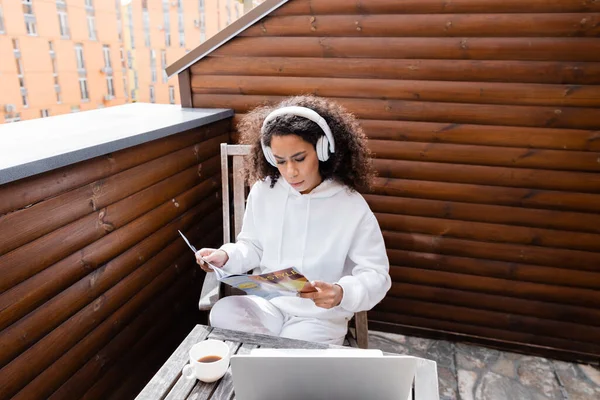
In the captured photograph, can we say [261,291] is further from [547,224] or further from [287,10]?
[547,224]

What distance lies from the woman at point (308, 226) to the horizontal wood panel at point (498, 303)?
1229 mm

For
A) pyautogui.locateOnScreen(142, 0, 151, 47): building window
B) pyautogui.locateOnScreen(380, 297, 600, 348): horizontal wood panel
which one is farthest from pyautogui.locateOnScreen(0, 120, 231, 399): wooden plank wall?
pyautogui.locateOnScreen(142, 0, 151, 47): building window

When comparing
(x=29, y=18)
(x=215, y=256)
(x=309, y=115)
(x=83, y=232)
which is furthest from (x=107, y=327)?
(x=29, y=18)

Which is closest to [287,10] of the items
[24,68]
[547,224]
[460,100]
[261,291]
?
[460,100]

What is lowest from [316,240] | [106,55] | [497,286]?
[497,286]

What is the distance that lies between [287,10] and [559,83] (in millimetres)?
1644

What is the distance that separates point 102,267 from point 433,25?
219 cm

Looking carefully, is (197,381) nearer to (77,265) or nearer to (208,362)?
(208,362)

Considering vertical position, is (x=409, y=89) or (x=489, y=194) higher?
(x=409, y=89)

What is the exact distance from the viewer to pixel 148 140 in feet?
6.43

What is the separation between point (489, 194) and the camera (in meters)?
2.65

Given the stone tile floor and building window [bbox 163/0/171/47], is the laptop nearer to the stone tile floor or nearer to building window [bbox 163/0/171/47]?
the stone tile floor

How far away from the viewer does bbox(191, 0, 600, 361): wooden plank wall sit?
2.40 m

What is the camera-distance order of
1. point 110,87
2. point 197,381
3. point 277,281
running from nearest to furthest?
point 197,381, point 277,281, point 110,87
